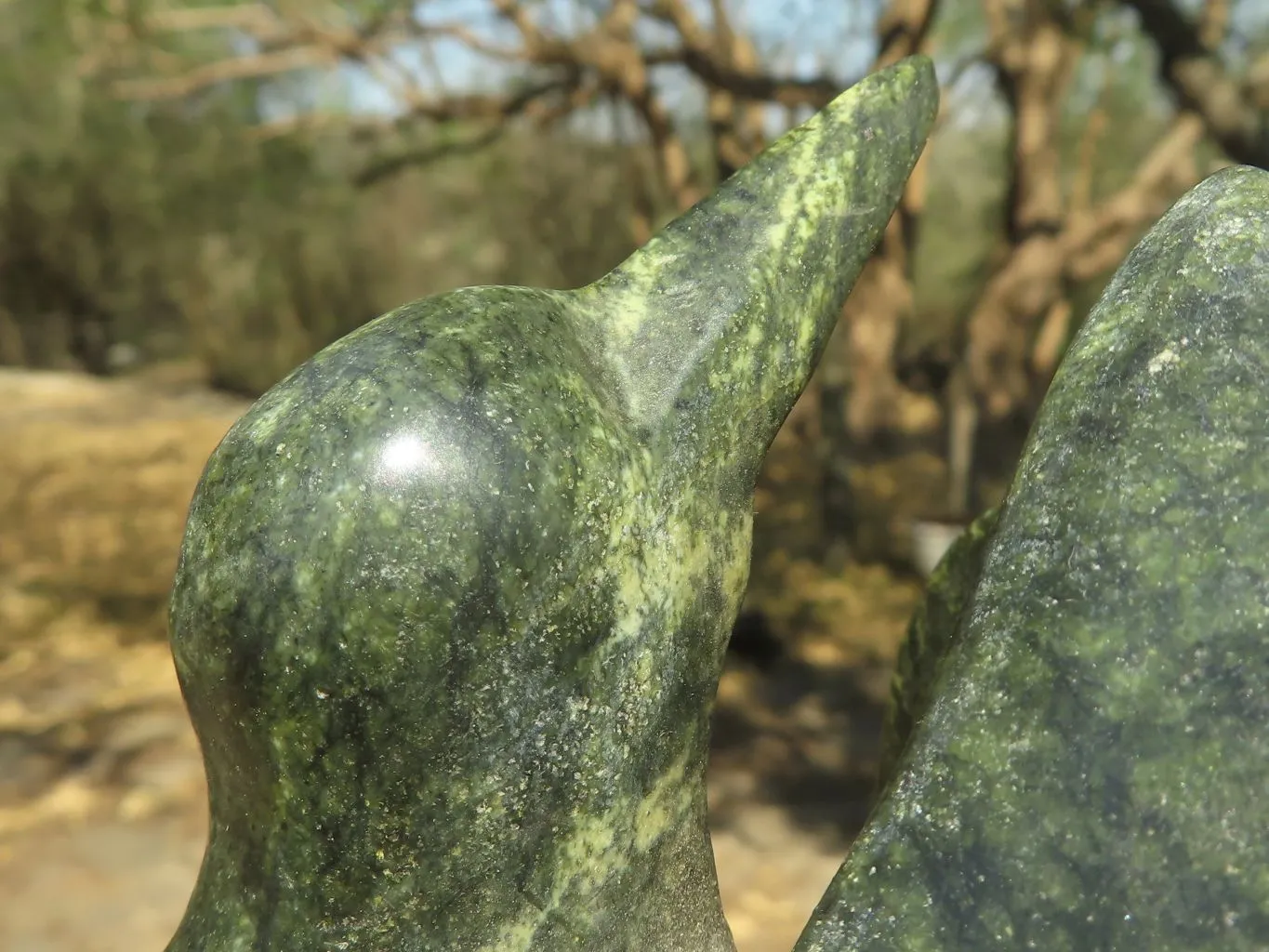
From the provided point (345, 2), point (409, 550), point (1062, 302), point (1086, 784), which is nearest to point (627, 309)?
point (409, 550)

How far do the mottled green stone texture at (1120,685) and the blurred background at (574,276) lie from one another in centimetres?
230

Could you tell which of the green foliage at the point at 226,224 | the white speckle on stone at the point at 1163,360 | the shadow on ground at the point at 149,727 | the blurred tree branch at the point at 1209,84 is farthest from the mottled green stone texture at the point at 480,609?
the green foliage at the point at 226,224

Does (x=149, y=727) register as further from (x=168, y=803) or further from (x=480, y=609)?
(x=480, y=609)

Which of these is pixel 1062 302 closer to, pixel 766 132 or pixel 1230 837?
pixel 766 132

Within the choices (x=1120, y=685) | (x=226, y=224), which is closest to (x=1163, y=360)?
(x=1120, y=685)

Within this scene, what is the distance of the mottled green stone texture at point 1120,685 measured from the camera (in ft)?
3.59

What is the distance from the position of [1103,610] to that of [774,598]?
479 centimetres

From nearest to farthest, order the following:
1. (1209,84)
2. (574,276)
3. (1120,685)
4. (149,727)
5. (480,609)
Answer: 1. (1120,685)
2. (480,609)
3. (1209,84)
4. (149,727)
5. (574,276)

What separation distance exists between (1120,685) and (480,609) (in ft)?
2.20

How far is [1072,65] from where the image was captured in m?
5.66

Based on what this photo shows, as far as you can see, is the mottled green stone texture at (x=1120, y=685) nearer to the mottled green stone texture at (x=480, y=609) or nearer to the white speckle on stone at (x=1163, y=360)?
the white speckle on stone at (x=1163, y=360)

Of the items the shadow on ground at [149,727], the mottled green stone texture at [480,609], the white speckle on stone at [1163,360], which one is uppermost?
the white speckle on stone at [1163,360]

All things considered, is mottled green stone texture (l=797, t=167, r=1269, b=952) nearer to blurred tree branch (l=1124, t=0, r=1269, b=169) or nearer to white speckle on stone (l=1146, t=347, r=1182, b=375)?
white speckle on stone (l=1146, t=347, r=1182, b=375)

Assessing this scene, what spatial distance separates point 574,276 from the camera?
11359 mm
